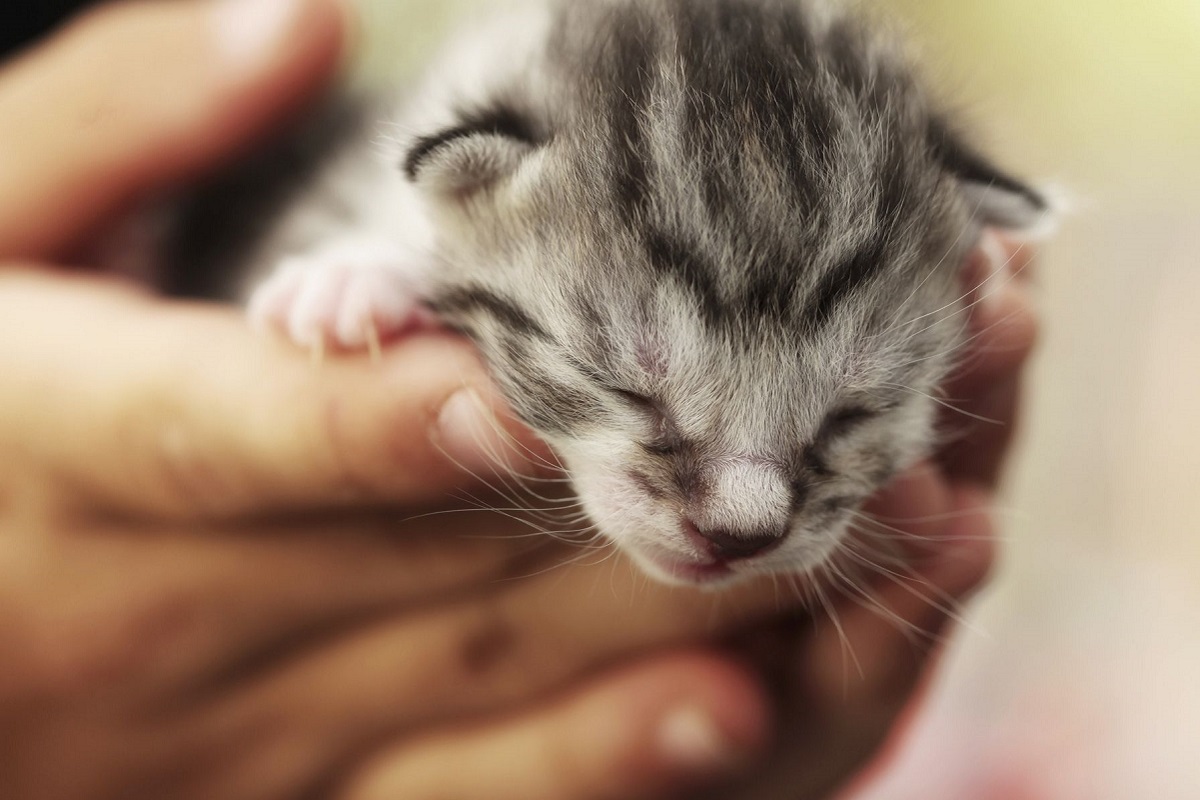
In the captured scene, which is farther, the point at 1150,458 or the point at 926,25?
the point at 1150,458

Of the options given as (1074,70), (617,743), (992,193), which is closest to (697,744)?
(617,743)

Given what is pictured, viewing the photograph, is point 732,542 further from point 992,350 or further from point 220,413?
point 220,413

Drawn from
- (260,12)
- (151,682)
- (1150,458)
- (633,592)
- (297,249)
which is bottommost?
(1150,458)

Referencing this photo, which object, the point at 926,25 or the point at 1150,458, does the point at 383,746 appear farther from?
the point at 1150,458

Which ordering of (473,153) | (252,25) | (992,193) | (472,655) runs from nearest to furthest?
1. (473,153)
2. (992,193)
3. (472,655)
4. (252,25)

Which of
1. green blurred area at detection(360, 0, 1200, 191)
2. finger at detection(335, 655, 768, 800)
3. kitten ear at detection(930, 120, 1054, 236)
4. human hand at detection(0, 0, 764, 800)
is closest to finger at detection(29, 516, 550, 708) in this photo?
human hand at detection(0, 0, 764, 800)

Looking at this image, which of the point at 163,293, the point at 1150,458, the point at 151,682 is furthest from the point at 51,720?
the point at 1150,458
